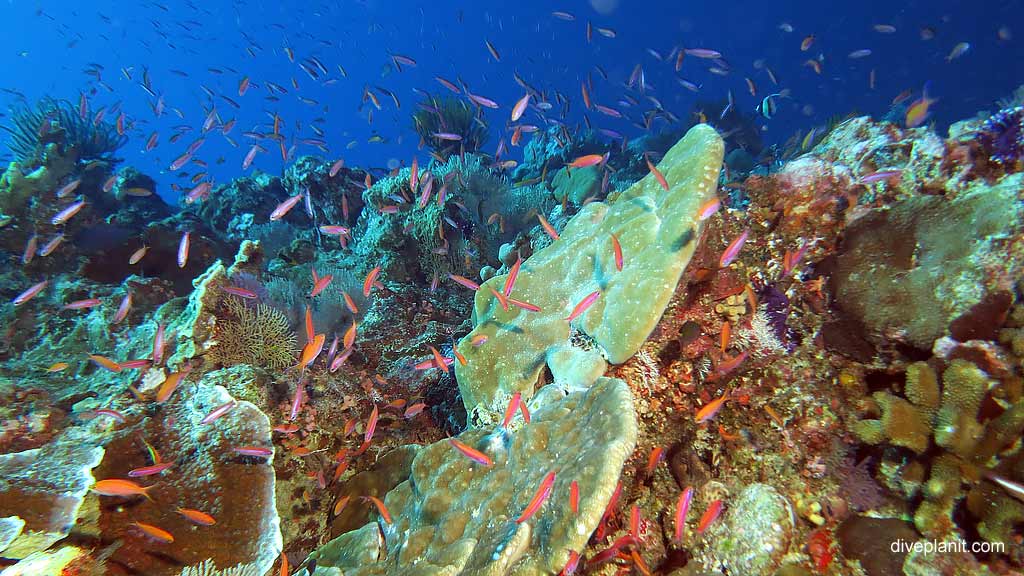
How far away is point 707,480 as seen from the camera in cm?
279

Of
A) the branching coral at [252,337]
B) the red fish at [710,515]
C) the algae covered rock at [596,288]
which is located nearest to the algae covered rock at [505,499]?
the algae covered rock at [596,288]

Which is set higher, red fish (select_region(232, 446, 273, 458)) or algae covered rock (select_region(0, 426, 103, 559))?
algae covered rock (select_region(0, 426, 103, 559))

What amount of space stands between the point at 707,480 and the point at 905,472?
1.16m

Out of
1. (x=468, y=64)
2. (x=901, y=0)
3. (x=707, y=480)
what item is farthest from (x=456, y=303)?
(x=468, y=64)

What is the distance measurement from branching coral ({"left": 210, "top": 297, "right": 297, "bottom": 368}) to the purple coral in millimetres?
6429

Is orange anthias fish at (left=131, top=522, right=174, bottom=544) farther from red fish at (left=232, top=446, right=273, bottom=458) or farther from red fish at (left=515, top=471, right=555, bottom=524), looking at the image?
red fish at (left=515, top=471, right=555, bottom=524)

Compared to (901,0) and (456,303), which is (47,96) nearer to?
(456,303)

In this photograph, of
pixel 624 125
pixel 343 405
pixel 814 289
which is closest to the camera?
pixel 814 289

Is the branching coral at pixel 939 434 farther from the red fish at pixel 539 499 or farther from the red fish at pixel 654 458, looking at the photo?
the red fish at pixel 539 499

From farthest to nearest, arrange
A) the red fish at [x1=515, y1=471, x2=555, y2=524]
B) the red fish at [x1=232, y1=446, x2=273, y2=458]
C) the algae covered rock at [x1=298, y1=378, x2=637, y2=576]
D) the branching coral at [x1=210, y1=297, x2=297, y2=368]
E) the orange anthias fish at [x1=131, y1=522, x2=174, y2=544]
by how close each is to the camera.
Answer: the branching coral at [x1=210, y1=297, x2=297, y2=368], the red fish at [x1=232, y1=446, x2=273, y2=458], the orange anthias fish at [x1=131, y1=522, x2=174, y2=544], the red fish at [x1=515, y1=471, x2=555, y2=524], the algae covered rock at [x1=298, y1=378, x2=637, y2=576]

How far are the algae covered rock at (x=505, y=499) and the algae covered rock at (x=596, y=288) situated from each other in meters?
0.34

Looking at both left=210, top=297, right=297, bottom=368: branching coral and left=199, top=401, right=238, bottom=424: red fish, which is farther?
left=210, top=297, right=297, bottom=368: branching coral

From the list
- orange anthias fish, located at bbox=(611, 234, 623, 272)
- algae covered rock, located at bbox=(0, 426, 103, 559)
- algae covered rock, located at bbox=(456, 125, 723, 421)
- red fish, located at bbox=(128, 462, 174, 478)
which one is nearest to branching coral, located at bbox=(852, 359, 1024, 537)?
algae covered rock, located at bbox=(456, 125, 723, 421)

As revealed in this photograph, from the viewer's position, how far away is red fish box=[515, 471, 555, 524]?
238cm
